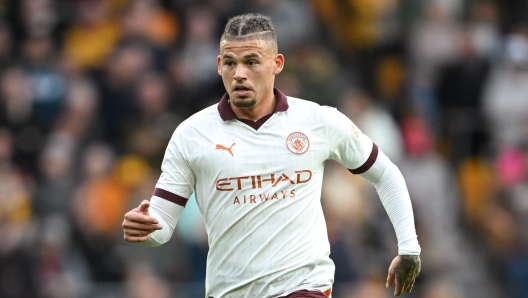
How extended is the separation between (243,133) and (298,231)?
28.0 inches

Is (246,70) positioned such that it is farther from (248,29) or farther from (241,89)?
(248,29)

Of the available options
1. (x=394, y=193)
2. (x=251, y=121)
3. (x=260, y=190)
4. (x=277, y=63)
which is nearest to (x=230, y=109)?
(x=251, y=121)

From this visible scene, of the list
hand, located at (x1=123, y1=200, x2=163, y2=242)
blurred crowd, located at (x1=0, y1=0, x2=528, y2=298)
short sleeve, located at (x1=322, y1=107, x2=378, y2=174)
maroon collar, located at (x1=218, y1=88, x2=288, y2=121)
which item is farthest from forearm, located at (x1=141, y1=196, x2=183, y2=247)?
blurred crowd, located at (x1=0, y1=0, x2=528, y2=298)

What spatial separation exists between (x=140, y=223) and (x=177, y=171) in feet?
1.91

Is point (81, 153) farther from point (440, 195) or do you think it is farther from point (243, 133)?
point (243, 133)

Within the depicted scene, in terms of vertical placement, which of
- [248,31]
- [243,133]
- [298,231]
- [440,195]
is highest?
[248,31]

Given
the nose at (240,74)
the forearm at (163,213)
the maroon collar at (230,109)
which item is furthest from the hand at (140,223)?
the nose at (240,74)

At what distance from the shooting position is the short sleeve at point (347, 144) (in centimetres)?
685

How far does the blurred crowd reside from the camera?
12039 millimetres

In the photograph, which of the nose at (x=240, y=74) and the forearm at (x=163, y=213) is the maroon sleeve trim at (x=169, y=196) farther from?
the nose at (x=240, y=74)

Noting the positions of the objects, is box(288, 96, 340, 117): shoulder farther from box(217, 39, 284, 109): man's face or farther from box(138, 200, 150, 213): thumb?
box(138, 200, 150, 213): thumb

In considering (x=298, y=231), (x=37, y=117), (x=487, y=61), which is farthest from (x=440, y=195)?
(x=298, y=231)

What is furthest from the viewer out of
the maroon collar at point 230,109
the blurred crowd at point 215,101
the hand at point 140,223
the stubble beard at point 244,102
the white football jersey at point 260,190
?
the blurred crowd at point 215,101

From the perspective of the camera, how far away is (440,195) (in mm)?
13492
